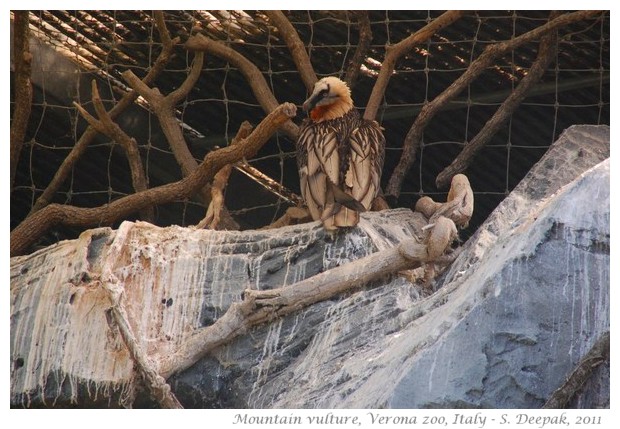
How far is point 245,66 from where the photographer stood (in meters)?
8.45

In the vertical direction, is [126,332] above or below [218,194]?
below

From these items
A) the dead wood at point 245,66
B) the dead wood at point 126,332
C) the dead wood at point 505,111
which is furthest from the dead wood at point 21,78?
the dead wood at point 505,111

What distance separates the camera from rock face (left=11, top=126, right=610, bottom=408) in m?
5.69

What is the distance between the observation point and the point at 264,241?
7.16m

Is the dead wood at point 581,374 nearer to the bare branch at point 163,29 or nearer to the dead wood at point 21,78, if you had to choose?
the bare branch at point 163,29

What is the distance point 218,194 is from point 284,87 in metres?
1.69

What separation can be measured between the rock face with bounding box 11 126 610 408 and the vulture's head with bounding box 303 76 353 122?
2.31ft

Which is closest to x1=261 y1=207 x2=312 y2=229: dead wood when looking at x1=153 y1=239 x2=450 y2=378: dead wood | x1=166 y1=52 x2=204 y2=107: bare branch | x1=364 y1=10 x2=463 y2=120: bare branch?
x1=364 y1=10 x2=463 y2=120: bare branch

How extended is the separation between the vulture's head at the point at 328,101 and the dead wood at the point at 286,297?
51.6 inches

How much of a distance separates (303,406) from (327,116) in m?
2.26

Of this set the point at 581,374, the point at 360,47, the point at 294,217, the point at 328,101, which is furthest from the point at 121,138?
the point at 581,374

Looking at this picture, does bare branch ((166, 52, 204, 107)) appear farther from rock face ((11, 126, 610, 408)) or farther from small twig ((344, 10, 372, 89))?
rock face ((11, 126, 610, 408))

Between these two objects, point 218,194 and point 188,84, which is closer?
point 218,194

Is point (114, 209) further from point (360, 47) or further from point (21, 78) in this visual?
point (360, 47)
